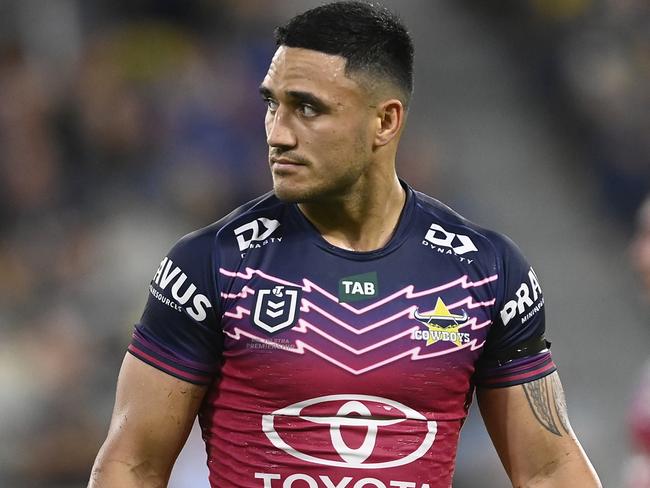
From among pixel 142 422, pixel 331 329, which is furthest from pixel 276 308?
pixel 142 422

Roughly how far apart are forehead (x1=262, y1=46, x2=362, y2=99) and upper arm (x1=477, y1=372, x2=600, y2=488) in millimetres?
926

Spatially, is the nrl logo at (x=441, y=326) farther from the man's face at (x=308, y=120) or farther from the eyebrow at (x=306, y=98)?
the eyebrow at (x=306, y=98)

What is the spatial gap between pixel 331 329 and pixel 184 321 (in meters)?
0.38

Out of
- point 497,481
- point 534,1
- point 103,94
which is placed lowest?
point 497,481

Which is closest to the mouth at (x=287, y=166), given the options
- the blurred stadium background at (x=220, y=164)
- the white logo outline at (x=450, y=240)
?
the white logo outline at (x=450, y=240)

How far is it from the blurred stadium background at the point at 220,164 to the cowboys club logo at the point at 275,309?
2768 millimetres

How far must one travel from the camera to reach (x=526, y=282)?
11.6 ft

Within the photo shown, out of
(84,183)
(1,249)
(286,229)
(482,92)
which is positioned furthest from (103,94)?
(286,229)

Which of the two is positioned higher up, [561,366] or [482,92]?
[482,92]

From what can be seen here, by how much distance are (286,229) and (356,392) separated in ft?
1.62

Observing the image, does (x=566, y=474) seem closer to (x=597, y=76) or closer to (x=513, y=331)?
(x=513, y=331)

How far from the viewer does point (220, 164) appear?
25.0 ft

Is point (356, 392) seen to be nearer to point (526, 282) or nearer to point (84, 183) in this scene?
point (526, 282)

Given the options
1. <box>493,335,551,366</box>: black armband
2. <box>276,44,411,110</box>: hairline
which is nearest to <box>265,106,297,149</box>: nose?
<box>276,44,411,110</box>: hairline
